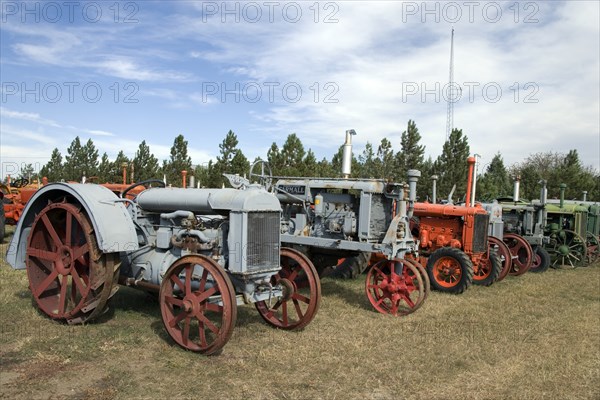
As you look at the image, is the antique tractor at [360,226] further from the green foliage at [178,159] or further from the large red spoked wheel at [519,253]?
the green foliage at [178,159]

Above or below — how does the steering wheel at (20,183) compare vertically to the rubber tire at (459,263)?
above

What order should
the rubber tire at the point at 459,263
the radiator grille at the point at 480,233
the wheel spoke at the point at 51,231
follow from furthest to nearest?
1. the radiator grille at the point at 480,233
2. the rubber tire at the point at 459,263
3. the wheel spoke at the point at 51,231

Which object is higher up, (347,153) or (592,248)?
(347,153)

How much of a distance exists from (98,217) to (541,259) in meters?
9.36

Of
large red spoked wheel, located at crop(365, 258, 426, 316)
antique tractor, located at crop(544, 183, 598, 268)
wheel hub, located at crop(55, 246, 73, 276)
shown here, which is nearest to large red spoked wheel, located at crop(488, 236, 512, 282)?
antique tractor, located at crop(544, 183, 598, 268)

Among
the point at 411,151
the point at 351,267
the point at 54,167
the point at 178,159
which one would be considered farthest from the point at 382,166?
the point at 54,167

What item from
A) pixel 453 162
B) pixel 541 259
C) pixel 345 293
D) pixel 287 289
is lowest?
pixel 345 293

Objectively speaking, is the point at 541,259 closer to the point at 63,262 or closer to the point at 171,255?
the point at 171,255

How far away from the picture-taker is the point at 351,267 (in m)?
8.02

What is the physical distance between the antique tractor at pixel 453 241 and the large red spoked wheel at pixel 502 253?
47cm

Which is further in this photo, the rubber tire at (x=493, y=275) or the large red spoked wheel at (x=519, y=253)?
the large red spoked wheel at (x=519, y=253)

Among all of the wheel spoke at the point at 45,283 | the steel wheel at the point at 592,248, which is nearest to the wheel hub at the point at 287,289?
the wheel spoke at the point at 45,283

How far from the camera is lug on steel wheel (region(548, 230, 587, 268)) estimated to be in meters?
11.4

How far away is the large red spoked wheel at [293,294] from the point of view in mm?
4879
